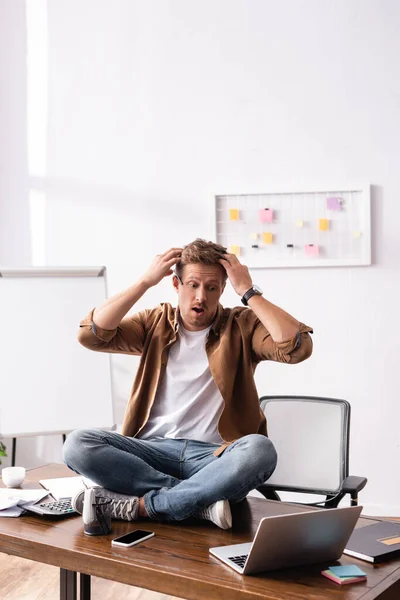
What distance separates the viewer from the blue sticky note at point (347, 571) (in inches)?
64.4

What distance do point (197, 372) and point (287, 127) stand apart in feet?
6.11

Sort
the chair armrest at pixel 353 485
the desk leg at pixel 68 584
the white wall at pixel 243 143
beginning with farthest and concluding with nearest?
the white wall at pixel 243 143 → the chair armrest at pixel 353 485 → the desk leg at pixel 68 584

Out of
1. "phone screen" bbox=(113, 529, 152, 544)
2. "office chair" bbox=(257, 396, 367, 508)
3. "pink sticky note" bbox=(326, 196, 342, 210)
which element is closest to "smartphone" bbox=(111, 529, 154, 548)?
"phone screen" bbox=(113, 529, 152, 544)

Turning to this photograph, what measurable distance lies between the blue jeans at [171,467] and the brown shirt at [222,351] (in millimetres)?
138

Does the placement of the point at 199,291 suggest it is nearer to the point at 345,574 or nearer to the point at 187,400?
the point at 187,400

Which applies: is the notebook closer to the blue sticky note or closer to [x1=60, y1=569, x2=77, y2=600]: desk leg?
the blue sticky note

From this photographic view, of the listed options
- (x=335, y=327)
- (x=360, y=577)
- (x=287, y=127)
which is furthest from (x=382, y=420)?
(x=360, y=577)

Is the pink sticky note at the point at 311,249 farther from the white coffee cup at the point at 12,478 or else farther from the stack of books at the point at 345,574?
the stack of books at the point at 345,574

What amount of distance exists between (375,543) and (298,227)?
2.16m

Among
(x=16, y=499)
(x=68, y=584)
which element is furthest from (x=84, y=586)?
(x=16, y=499)

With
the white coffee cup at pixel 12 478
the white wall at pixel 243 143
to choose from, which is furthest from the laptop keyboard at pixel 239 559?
the white wall at pixel 243 143

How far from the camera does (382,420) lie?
3.71 meters

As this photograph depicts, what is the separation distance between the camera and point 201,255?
2402 mm

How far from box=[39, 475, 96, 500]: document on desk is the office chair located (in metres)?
0.65
